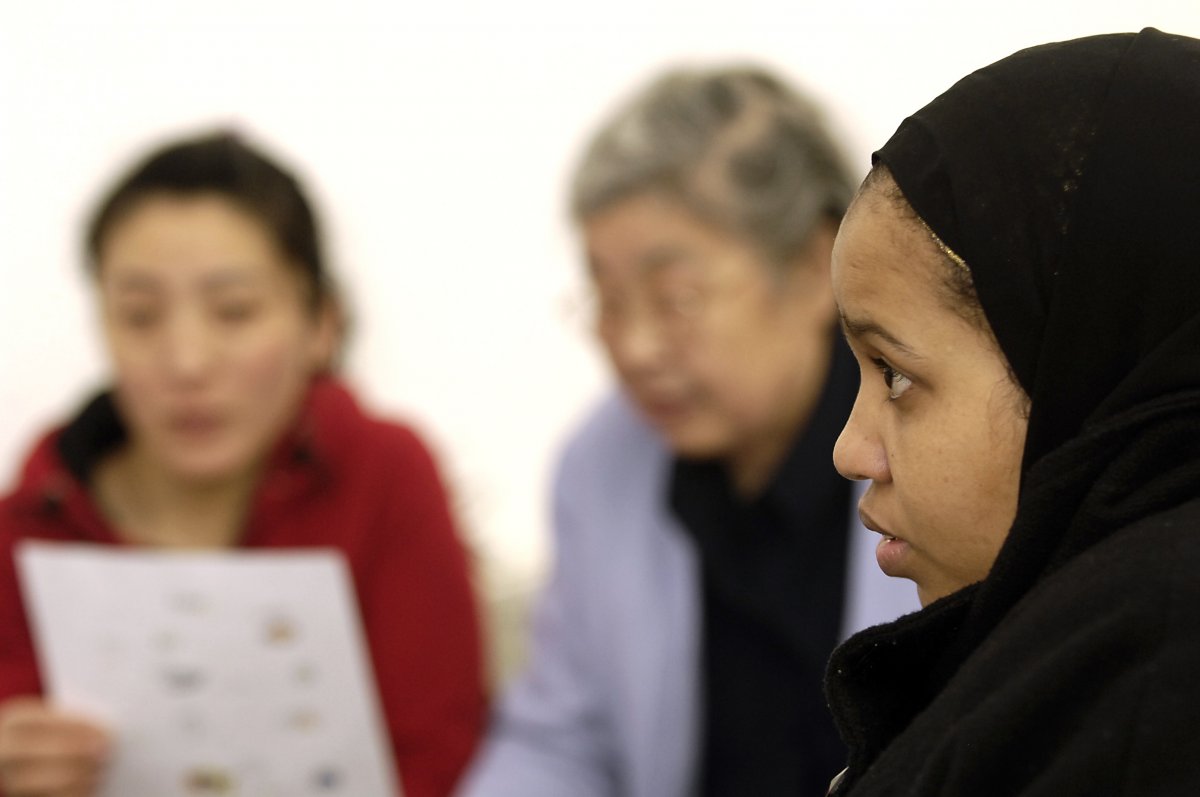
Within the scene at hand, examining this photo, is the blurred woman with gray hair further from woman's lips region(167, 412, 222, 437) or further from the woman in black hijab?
the woman in black hijab

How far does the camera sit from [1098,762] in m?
0.50

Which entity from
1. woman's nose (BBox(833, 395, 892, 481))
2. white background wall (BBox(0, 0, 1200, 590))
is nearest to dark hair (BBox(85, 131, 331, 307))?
white background wall (BBox(0, 0, 1200, 590))

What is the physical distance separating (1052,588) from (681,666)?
36.4 inches

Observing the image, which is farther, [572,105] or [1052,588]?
[572,105]

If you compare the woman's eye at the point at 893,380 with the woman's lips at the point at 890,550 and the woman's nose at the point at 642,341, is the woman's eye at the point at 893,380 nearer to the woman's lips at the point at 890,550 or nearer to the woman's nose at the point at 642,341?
the woman's lips at the point at 890,550

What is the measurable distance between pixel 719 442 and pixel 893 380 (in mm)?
813

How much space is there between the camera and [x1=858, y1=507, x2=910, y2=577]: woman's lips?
2.14 ft


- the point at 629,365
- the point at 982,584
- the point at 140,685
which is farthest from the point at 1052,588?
the point at 140,685

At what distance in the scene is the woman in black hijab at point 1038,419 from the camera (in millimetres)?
510

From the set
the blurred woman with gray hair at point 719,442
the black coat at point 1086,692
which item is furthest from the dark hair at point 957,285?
the blurred woman with gray hair at point 719,442

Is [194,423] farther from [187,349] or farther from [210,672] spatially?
[210,672]

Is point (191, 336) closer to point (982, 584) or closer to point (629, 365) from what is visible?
point (629, 365)

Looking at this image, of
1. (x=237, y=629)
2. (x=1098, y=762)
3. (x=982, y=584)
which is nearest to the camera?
(x=1098, y=762)

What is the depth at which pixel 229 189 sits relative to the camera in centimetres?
159
